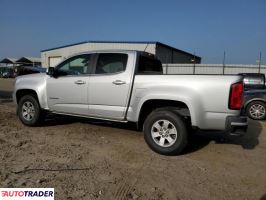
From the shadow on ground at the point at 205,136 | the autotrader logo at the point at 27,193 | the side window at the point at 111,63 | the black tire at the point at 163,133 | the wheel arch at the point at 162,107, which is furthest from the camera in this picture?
the shadow on ground at the point at 205,136

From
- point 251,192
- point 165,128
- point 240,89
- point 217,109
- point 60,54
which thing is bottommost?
point 251,192

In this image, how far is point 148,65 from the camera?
248 inches

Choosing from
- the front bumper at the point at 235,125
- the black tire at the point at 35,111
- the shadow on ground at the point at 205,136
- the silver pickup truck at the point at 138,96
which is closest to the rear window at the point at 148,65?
the silver pickup truck at the point at 138,96

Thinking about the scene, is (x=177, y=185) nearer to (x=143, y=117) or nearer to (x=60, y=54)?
(x=143, y=117)

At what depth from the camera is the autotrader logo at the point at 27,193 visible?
11.1 ft

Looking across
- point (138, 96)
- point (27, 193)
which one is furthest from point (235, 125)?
point (27, 193)

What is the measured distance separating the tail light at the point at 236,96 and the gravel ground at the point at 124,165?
0.97 m

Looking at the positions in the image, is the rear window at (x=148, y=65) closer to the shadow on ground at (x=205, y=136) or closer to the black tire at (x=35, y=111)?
the shadow on ground at (x=205, y=136)

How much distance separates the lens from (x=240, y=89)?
4.75m

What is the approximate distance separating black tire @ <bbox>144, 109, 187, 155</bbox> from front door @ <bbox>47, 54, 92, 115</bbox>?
1.58m

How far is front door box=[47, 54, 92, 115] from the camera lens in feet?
20.4

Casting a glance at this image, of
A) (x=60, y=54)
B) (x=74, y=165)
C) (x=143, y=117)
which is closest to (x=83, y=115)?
(x=143, y=117)

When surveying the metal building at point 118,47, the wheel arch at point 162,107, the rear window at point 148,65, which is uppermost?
the metal building at point 118,47

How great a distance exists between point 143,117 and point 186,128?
983mm
